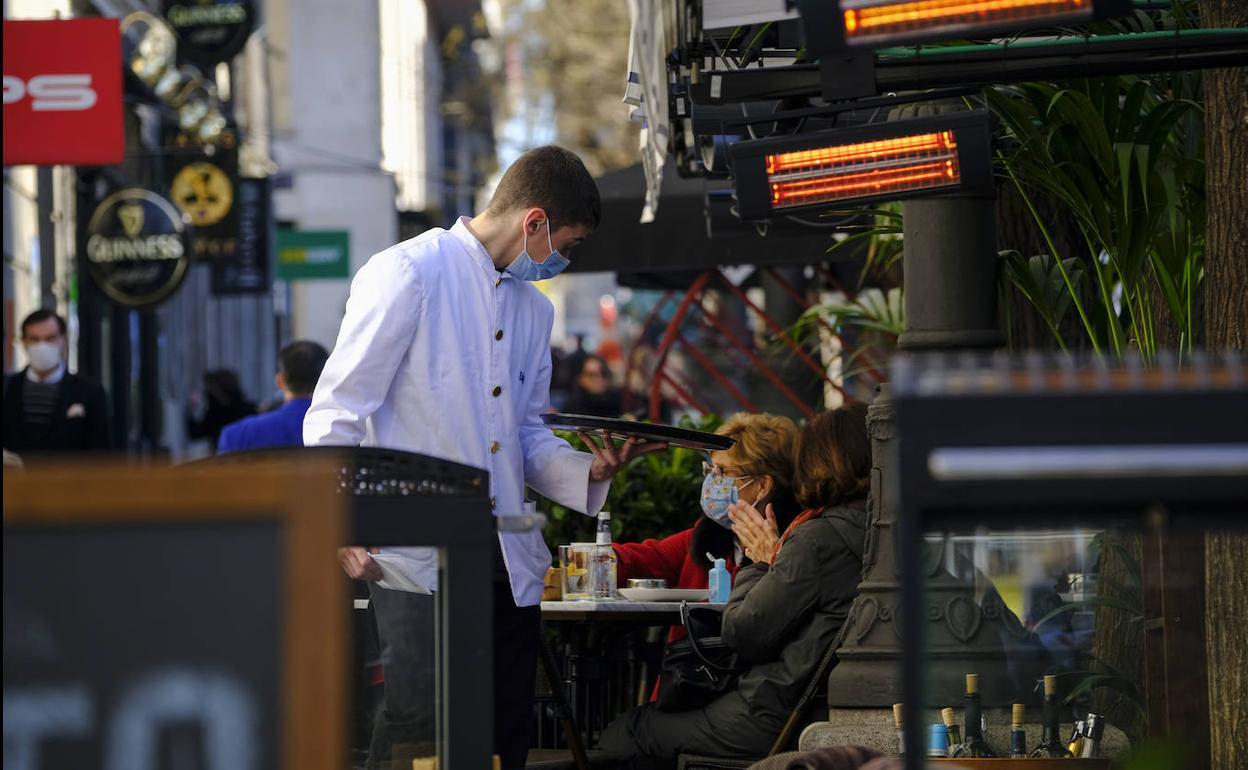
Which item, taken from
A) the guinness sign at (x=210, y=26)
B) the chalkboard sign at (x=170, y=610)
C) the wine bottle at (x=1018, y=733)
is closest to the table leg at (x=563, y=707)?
the wine bottle at (x=1018, y=733)

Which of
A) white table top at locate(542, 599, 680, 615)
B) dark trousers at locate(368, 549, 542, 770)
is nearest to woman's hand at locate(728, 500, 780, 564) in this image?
white table top at locate(542, 599, 680, 615)

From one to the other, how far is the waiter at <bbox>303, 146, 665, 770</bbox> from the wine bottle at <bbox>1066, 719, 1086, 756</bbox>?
43.8 inches

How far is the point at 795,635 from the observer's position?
5473 mm

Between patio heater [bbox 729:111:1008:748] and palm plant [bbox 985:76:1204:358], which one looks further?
palm plant [bbox 985:76:1204:358]

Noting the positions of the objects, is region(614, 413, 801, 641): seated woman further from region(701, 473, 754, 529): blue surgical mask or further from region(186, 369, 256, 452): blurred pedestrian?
region(186, 369, 256, 452): blurred pedestrian

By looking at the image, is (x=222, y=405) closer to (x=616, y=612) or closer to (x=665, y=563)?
(x=665, y=563)

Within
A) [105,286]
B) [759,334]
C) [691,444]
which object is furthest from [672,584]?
[105,286]

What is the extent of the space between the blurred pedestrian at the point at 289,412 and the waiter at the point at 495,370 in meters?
4.47

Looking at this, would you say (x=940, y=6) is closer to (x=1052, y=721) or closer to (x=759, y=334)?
(x=1052, y=721)

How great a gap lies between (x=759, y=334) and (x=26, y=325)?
559cm

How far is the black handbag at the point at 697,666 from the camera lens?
5.56 metres

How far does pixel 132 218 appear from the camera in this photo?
16.7 meters

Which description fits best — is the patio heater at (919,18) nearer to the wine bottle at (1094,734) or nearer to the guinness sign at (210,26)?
the wine bottle at (1094,734)

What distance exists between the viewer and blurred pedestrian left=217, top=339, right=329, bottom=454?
8.91 meters
